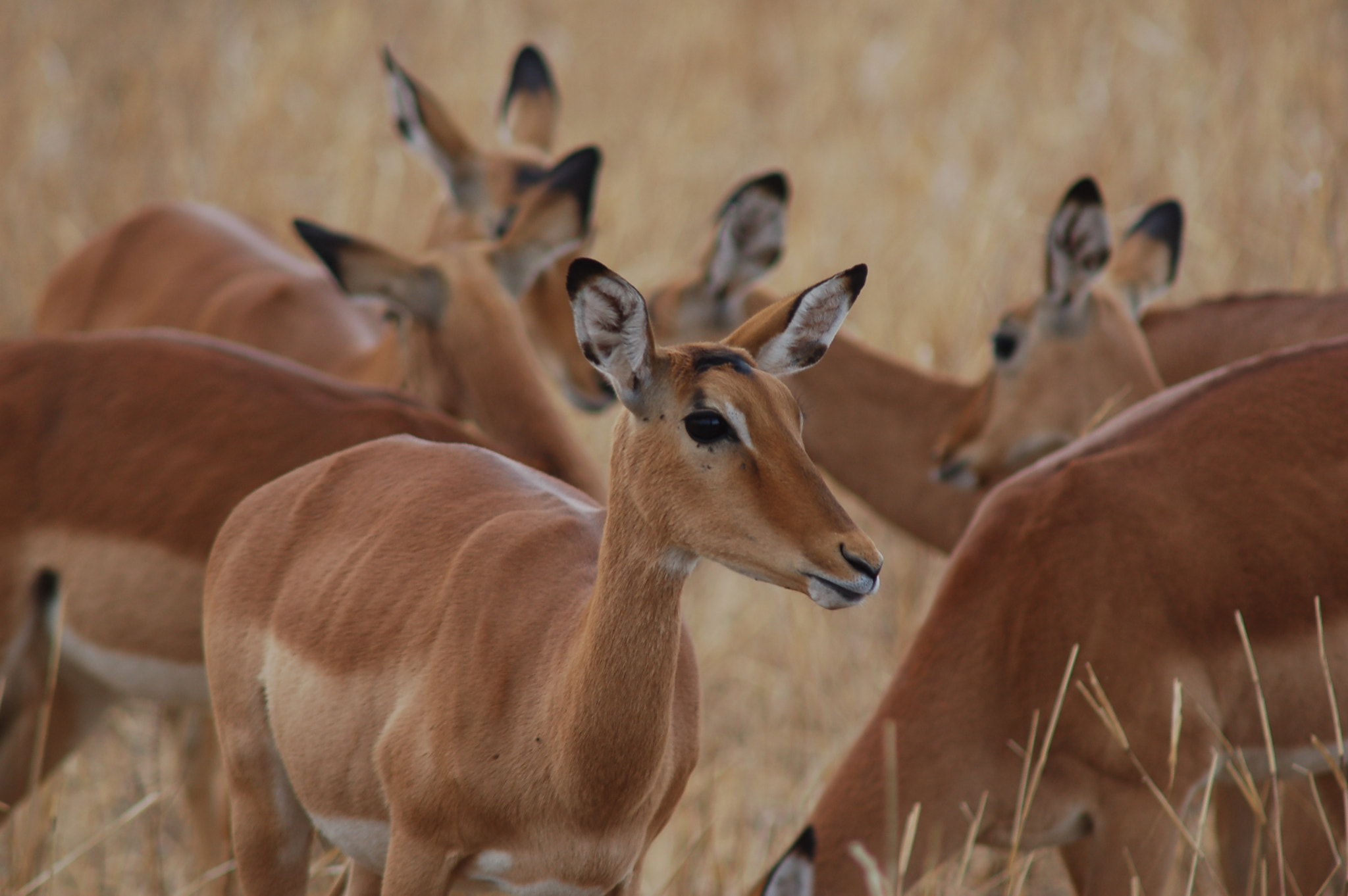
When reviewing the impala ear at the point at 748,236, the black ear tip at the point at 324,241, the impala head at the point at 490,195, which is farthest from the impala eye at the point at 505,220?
the black ear tip at the point at 324,241

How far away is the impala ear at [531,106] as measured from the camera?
6094mm

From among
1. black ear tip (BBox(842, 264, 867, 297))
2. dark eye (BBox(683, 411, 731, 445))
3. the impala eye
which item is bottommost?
the impala eye

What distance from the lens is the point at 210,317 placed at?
16.4ft

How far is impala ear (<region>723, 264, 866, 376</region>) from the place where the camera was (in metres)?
2.07

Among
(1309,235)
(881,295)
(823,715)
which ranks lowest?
(823,715)

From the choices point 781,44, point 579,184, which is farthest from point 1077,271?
point 781,44

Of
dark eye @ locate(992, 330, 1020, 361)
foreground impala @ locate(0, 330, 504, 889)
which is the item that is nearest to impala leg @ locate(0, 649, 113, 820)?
foreground impala @ locate(0, 330, 504, 889)

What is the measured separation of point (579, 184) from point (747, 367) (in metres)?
2.20

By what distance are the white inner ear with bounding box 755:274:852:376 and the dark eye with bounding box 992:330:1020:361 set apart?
2.26m

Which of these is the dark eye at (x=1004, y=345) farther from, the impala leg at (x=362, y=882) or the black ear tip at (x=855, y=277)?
the impala leg at (x=362, y=882)

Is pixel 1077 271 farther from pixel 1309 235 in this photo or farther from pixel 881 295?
pixel 881 295

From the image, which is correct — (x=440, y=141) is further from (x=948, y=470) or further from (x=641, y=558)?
(x=641, y=558)

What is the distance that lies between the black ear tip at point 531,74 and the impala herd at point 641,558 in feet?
5.33

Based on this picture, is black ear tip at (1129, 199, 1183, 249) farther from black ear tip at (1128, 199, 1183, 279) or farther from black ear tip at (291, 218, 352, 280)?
black ear tip at (291, 218, 352, 280)
